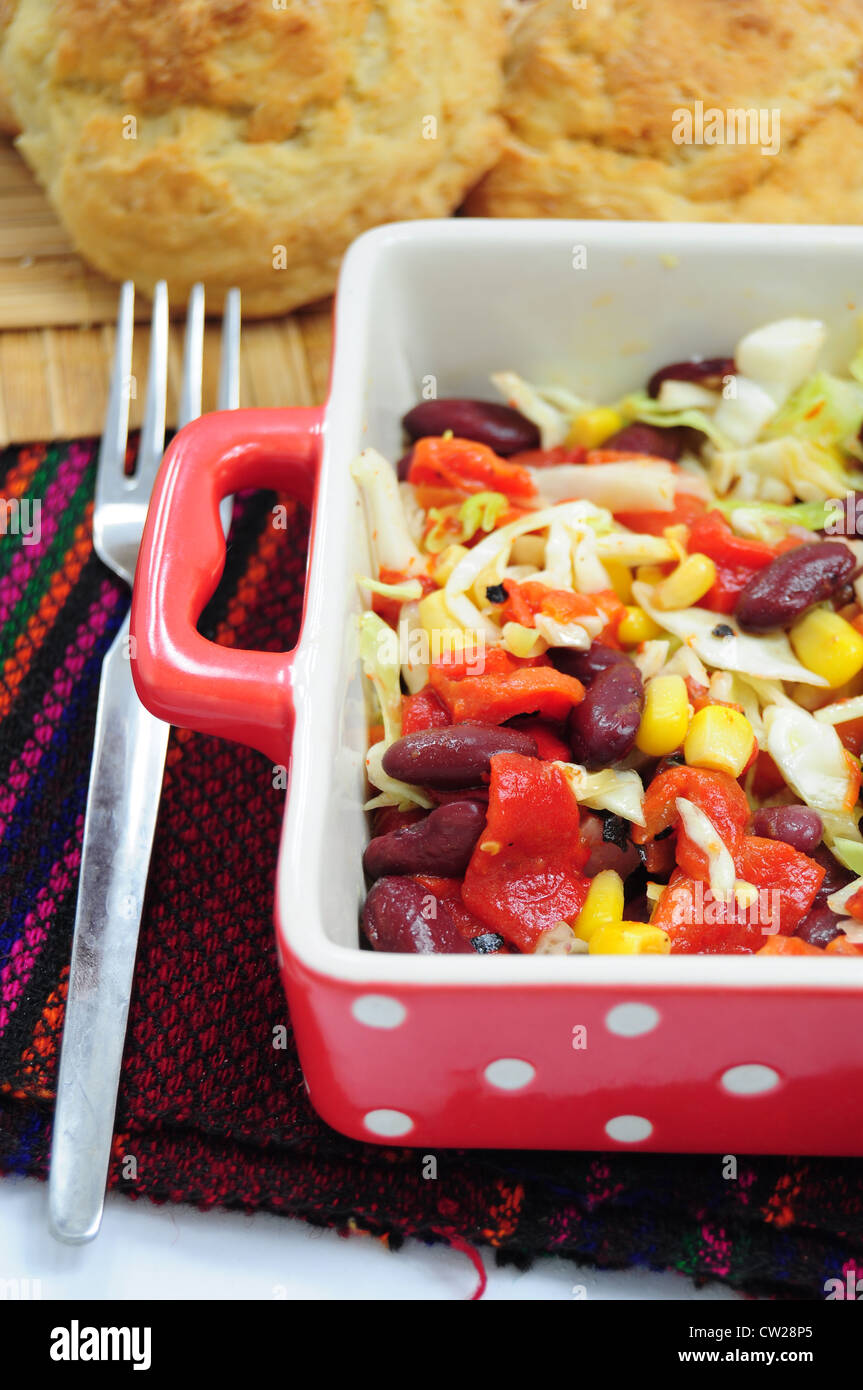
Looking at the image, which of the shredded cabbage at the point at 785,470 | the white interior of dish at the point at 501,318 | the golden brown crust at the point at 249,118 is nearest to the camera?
the white interior of dish at the point at 501,318

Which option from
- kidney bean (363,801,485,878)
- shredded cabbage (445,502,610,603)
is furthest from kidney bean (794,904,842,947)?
shredded cabbage (445,502,610,603)

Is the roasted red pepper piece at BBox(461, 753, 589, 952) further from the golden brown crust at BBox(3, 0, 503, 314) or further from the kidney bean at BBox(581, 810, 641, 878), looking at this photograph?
the golden brown crust at BBox(3, 0, 503, 314)

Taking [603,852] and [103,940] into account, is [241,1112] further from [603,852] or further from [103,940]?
[603,852]

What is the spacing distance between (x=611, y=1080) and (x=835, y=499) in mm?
1112

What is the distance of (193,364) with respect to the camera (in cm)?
248

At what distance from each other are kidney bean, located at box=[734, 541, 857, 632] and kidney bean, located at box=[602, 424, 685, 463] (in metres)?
0.39

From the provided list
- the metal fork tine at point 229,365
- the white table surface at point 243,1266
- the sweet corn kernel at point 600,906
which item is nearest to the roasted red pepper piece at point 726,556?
the sweet corn kernel at point 600,906

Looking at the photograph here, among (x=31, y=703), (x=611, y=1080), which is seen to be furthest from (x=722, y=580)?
(x=31, y=703)

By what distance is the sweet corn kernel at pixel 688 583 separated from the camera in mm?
1966

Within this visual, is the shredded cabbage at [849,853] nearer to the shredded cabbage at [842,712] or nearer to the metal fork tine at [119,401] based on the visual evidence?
the shredded cabbage at [842,712]

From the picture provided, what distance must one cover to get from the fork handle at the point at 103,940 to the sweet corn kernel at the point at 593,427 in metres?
0.88

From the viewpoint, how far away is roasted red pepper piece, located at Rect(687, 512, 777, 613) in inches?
79.7

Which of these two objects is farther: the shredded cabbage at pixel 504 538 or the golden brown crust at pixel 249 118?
the golden brown crust at pixel 249 118

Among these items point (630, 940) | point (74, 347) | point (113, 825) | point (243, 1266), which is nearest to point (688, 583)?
point (630, 940)
